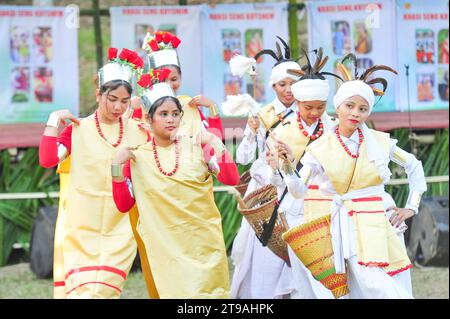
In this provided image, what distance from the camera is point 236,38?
1125 cm

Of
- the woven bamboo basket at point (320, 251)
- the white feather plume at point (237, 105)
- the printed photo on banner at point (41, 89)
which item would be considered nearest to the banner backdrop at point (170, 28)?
the printed photo on banner at point (41, 89)

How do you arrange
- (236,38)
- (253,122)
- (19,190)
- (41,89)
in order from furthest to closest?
(236,38), (41,89), (19,190), (253,122)

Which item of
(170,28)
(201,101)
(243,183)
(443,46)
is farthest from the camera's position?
(443,46)

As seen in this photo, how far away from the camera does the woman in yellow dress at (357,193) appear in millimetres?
7145

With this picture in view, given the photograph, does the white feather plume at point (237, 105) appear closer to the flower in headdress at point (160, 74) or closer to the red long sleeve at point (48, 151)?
the flower in headdress at point (160, 74)

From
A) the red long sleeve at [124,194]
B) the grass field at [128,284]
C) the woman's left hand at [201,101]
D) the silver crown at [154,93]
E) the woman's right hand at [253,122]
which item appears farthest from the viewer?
the grass field at [128,284]

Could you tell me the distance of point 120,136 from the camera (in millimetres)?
7758

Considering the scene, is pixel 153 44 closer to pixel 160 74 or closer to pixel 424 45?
pixel 160 74

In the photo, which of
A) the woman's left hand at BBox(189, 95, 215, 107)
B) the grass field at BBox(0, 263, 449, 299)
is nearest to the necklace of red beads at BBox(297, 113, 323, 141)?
the woman's left hand at BBox(189, 95, 215, 107)

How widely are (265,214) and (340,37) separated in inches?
Answer: 144

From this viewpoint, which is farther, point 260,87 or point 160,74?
point 260,87

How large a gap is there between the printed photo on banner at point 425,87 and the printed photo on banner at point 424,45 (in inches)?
4.6

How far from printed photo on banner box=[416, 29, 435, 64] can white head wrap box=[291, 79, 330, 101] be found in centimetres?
379

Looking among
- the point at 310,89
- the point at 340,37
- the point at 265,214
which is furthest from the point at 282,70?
the point at 340,37
